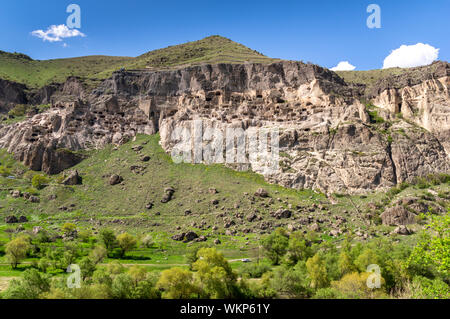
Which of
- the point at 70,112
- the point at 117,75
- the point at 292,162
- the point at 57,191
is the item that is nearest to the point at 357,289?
the point at 292,162

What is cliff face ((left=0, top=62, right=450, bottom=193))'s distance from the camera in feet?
255

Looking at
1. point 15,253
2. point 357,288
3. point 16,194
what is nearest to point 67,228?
point 15,253

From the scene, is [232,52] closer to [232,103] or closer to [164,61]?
[164,61]

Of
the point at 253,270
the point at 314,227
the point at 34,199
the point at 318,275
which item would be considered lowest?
the point at 253,270

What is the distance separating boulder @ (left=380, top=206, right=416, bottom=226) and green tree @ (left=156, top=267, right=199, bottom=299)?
4921 centimetres

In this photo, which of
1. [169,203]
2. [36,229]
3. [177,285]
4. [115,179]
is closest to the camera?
[177,285]

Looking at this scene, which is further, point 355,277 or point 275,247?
point 275,247

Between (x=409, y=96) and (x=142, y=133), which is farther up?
(x=409, y=96)

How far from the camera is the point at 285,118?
310 feet

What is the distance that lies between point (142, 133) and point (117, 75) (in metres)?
31.0

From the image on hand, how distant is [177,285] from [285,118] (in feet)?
245

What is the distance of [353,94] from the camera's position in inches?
4035
